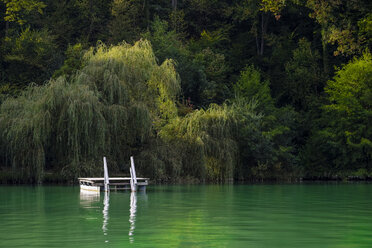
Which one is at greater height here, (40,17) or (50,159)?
(40,17)

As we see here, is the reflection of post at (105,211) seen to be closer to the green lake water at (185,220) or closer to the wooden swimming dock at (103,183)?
the green lake water at (185,220)

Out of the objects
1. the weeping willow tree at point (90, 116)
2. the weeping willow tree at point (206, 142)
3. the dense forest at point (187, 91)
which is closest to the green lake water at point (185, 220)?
the weeping willow tree at point (90, 116)

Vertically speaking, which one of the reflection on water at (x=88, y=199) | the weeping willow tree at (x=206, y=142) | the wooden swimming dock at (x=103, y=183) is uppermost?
the weeping willow tree at (x=206, y=142)

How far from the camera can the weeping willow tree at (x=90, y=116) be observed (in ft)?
140

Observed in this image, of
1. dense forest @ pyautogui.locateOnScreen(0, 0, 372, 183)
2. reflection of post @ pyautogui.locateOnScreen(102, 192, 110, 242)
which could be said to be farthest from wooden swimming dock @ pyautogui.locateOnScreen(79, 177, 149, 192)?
dense forest @ pyautogui.locateOnScreen(0, 0, 372, 183)

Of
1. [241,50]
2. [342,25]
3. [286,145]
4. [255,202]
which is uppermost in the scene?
[241,50]

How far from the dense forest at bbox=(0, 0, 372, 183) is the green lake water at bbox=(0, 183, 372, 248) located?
8.91m

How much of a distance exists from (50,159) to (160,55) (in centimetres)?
1753

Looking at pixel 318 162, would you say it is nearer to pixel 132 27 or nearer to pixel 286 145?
pixel 286 145

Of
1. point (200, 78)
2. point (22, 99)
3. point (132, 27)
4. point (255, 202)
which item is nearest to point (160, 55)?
point (200, 78)

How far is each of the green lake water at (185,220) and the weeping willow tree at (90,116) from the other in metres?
8.10

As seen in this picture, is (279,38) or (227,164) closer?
(227,164)

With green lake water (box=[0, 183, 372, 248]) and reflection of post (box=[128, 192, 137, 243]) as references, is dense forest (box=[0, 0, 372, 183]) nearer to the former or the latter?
green lake water (box=[0, 183, 372, 248])

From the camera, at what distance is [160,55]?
194 feet
